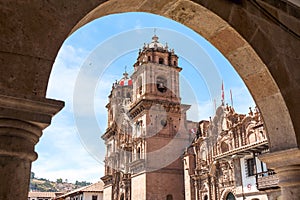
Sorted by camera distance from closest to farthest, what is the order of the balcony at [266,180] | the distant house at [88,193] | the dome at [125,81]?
the balcony at [266,180] < the distant house at [88,193] < the dome at [125,81]

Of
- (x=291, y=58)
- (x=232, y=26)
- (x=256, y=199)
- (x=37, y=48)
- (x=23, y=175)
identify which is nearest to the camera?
(x=23, y=175)

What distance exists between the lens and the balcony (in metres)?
16.1

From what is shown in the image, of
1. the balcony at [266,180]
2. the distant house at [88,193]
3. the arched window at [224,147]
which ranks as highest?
the arched window at [224,147]

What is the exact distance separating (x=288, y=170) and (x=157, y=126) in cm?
2668

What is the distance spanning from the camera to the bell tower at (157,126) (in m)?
28.2

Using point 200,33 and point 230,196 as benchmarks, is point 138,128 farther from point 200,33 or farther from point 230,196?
point 200,33

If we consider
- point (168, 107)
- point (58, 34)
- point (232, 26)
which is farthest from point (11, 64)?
point (168, 107)

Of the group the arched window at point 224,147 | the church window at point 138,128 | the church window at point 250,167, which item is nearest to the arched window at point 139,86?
the church window at point 138,128

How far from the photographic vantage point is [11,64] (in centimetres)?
210

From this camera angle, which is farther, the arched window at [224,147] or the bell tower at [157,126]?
the bell tower at [157,126]

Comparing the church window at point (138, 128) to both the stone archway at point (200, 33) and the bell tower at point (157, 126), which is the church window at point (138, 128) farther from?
the stone archway at point (200, 33)

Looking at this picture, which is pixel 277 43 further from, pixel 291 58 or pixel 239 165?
pixel 239 165

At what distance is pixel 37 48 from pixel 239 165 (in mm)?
18900

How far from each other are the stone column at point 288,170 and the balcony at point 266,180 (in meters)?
13.4
